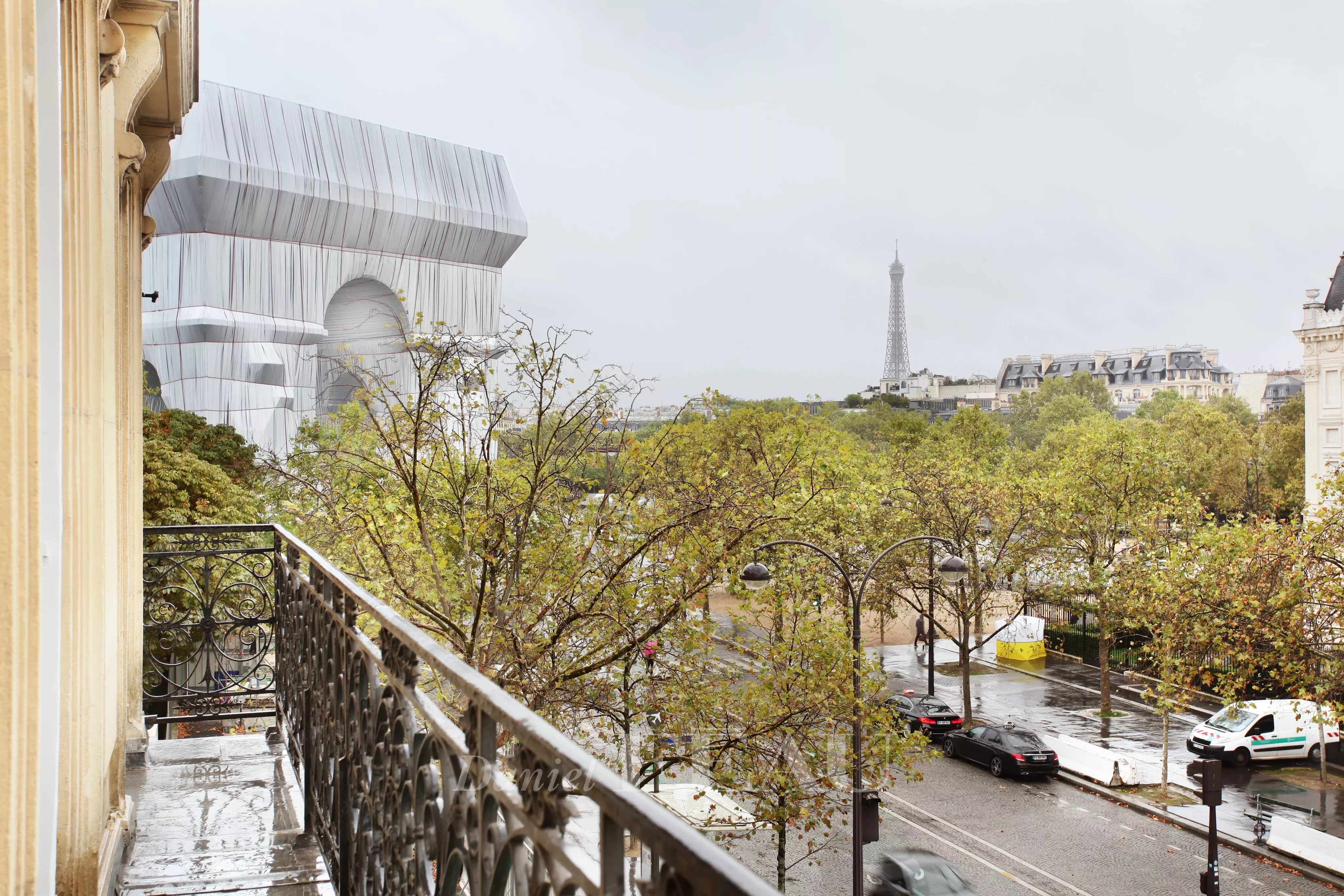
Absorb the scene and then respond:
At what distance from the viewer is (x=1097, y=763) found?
20.8 meters

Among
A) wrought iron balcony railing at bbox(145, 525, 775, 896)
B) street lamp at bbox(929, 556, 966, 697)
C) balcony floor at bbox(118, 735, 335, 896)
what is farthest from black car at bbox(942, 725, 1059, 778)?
wrought iron balcony railing at bbox(145, 525, 775, 896)

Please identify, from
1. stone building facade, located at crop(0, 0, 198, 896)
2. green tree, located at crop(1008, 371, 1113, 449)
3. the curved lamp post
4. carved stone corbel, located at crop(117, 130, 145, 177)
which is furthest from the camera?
green tree, located at crop(1008, 371, 1113, 449)

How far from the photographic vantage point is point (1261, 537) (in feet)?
52.1

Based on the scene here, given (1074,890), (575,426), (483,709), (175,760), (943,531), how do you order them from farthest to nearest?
(943,531) < (1074,890) < (575,426) < (175,760) < (483,709)

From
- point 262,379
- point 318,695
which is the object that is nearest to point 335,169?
point 262,379

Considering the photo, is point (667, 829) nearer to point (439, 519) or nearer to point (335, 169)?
point (439, 519)

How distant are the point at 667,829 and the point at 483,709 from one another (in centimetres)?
68

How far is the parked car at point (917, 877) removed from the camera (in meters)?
13.7

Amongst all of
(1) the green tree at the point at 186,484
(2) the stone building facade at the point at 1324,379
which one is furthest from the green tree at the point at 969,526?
(1) the green tree at the point at 186,484

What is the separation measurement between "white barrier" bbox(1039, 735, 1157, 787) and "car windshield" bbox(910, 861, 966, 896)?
798cm

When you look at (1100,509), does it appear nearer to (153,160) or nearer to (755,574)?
(755,574)

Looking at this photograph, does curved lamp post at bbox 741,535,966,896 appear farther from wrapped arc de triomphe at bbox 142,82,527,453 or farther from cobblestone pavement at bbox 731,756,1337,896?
wrapped arc de triomphe at bbox 142,82,527,453

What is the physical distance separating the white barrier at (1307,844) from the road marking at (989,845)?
→ 162 inches

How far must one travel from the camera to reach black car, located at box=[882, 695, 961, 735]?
22.9m
